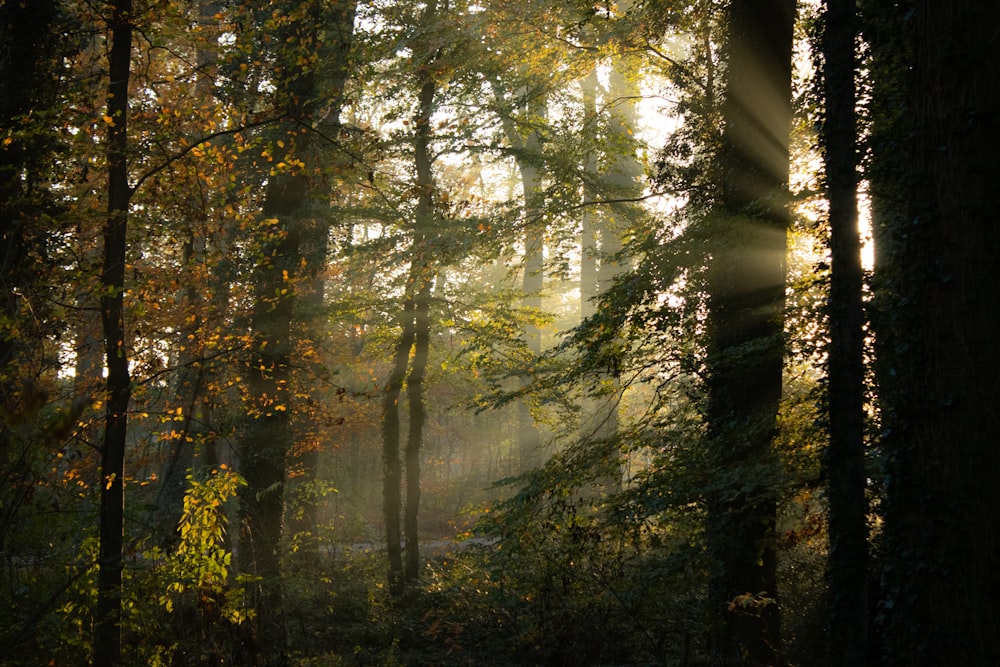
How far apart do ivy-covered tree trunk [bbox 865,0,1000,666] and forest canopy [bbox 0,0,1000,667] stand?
18mm

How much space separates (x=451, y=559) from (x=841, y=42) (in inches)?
529

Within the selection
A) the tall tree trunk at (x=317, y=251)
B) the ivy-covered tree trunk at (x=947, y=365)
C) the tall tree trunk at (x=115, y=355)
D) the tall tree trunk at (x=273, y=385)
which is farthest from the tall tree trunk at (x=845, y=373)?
the tall tree trunk at (x=317, y=251)

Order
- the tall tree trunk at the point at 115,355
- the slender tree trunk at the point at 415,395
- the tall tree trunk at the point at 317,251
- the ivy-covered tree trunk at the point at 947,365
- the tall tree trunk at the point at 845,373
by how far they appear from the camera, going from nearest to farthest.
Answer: the ivy-covered tree trunk at the point at 947,365 → the tall tree trunk at the point at 845,373 → the tall tree trunk at the point at 115,355 → the tall tree trunk at the point at 317,251 → the slender tree trunk at the point at 415,395

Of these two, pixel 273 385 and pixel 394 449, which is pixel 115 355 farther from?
pixel 394 449

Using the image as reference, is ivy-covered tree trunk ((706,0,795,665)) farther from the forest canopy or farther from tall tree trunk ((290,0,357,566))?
tall tree trunk ((290,0,357,566))

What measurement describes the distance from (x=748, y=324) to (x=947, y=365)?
354 centimetres

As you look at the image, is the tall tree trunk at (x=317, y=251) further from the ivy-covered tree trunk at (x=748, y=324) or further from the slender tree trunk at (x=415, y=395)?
the ivy-covered tree trunk at (x=748, y=324)

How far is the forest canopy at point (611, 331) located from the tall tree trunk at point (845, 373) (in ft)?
0.08

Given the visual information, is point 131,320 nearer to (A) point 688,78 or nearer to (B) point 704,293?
(B) point 704,293

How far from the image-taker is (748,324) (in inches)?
340

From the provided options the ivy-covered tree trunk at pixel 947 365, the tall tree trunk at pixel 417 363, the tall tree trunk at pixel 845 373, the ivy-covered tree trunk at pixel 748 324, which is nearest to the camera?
the ivy-covered tree trunk at pixel 947 365

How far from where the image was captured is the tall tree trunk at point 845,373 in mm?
5961

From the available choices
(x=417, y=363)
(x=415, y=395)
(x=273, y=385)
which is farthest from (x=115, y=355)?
(x=415, y=395)

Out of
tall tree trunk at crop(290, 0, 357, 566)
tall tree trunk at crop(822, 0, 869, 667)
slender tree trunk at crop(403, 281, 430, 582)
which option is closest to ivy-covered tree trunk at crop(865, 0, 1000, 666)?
tall tree trunk at crop(822, 0, 869, 667)
